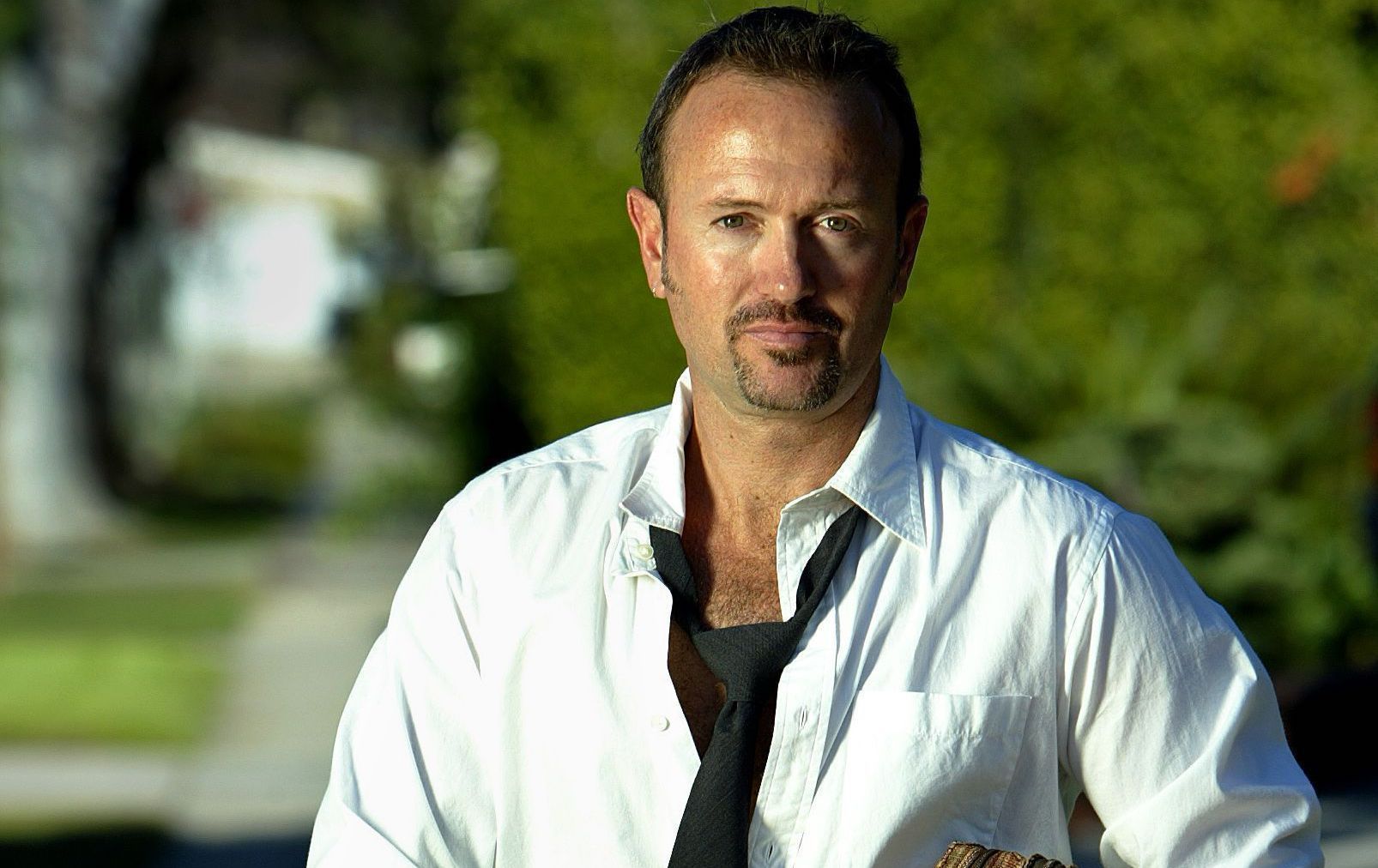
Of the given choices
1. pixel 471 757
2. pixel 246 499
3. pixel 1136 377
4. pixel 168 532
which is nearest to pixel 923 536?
pixel 471 757

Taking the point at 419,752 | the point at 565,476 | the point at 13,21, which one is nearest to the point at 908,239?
the point at 565,476

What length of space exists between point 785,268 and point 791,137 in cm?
17

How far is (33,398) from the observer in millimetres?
18469

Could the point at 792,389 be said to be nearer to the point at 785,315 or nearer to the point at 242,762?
the point at 785,315

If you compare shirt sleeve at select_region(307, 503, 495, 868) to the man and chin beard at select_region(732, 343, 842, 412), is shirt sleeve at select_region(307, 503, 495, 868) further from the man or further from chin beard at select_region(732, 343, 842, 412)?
chin beard at select_region(732, 343, 842, 412)

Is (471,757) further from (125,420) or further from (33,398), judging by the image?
(125,420)

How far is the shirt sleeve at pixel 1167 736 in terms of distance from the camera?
259 centimetres

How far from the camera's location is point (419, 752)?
271 centimetres

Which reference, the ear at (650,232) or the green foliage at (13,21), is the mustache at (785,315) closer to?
the ear at (650,232)

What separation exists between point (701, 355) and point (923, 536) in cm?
39

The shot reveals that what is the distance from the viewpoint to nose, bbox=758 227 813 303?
2.67 meters

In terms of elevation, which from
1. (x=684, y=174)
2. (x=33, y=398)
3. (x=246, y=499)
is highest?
(x=684, y=174)

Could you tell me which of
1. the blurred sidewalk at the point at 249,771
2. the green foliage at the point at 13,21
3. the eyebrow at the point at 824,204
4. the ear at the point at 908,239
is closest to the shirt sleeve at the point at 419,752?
the eyebrow at the point at 824,204

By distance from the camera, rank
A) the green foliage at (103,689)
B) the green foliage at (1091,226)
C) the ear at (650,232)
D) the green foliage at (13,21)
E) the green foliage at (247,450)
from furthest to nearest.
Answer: the green foliage at (247,450), the green foliage at (13,21), the green foliage at (103,689), the green foliage at (1091,226), the ear at (650,232)
